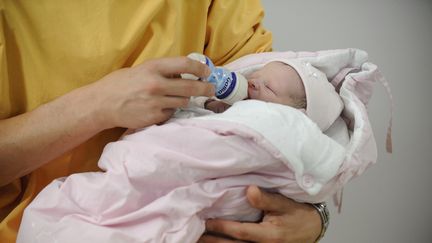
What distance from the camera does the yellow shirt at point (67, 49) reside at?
72cm

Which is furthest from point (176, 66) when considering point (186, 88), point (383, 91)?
point (383, 91)

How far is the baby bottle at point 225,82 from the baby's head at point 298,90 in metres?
0.05

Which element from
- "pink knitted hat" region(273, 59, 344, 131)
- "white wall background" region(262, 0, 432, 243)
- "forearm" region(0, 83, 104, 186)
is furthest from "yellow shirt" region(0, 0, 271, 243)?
"white wall background" region(262, 0, 432, 243)

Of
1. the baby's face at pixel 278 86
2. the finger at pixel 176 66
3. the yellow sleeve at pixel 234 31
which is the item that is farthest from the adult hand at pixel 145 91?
the yellow sleeve at pixel 234 31

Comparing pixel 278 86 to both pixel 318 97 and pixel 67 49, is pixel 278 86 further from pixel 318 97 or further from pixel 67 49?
pixel 67 49

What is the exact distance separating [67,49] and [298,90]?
50cm

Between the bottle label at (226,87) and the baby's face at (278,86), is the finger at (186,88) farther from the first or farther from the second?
the baby's face at (278,86)

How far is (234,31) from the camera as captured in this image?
99 centimetres

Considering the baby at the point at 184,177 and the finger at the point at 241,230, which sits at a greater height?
the baby at the point at 184,177

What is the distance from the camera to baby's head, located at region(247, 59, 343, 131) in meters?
0.82

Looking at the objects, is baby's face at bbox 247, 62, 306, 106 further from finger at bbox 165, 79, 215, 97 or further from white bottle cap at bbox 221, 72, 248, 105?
finger at bbox 165, 79, 215, 97

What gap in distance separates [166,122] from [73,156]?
0.25m

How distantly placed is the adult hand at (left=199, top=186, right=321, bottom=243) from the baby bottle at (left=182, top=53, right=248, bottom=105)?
21 centimetres


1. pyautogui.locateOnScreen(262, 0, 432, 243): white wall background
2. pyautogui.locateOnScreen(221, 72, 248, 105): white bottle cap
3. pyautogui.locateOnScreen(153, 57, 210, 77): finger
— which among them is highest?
pyautogui.locateOnScreen(153, 57, 210, 77): finger
